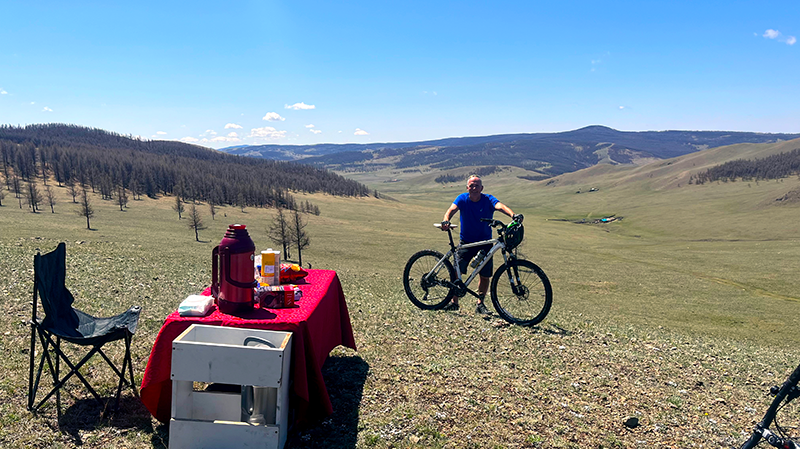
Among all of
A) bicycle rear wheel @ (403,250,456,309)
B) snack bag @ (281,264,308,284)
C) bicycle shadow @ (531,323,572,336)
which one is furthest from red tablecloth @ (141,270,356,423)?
bicycle shadow @ (531,323,572,336)

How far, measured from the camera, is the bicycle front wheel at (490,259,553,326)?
8.96m

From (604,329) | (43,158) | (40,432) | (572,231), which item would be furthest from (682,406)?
(43,158)

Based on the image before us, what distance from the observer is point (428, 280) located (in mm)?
10648

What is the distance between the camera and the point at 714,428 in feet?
17.7

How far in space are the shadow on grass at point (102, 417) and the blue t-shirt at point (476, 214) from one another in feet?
22.9

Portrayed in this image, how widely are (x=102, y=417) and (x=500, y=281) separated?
285 inches

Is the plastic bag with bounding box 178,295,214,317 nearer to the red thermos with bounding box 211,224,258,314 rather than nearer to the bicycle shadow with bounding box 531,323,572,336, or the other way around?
the red thermos with bounding box 211,224,258,314

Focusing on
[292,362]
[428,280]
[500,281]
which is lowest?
[428,280]

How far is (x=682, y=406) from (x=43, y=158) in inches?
8008

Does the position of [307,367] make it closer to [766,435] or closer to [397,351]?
[397,351]

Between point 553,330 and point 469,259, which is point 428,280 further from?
point 553,330

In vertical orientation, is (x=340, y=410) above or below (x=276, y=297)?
below

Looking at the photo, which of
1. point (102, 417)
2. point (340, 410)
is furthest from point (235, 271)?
point (102, 417)

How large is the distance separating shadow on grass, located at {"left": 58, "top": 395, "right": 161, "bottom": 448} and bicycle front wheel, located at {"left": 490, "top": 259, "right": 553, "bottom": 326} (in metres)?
6.72
